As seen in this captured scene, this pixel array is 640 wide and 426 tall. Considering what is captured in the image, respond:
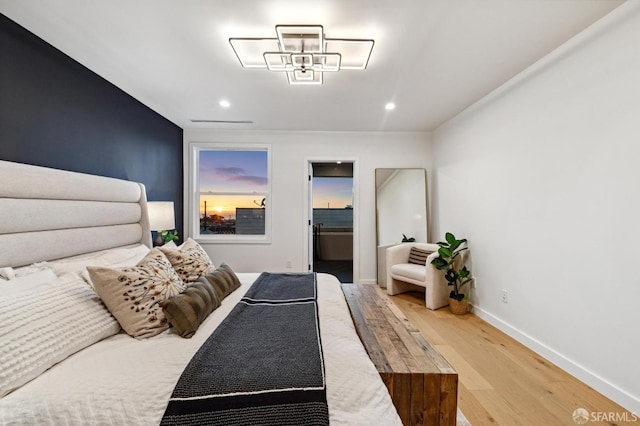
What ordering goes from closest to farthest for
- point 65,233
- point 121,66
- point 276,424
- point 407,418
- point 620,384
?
point 276,424 → point 407,418 → point 620,384 → point 65,233 → point 121,66

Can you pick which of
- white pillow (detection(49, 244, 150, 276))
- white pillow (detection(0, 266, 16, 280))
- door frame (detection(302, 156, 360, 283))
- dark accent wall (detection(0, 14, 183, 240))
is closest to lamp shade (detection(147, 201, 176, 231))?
dark accent wall (detection(0, 14, 183, 240))

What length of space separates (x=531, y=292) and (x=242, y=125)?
3.99 m

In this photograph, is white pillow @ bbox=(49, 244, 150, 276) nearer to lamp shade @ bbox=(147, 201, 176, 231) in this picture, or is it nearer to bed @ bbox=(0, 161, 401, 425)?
bed @ bbox=(0, 161, 401, 425)

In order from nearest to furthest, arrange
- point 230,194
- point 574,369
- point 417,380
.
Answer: point 417,380, point 574,369, point 230,194

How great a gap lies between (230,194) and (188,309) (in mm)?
3453

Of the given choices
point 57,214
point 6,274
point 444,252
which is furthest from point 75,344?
point 444,252

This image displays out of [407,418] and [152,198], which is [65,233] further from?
[407,418]

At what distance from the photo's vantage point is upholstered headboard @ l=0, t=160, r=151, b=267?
5.55ft

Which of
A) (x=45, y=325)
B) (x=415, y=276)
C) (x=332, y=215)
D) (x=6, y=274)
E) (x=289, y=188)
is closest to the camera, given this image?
(x=45, y=325)

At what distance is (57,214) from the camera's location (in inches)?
77.8

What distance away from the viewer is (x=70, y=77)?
2.35 meters

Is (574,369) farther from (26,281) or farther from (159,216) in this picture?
(159,216)

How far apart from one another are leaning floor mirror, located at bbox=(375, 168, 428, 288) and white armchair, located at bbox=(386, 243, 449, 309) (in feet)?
1.08

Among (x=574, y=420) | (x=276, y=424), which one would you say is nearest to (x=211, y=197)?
(x=276, y=424)
